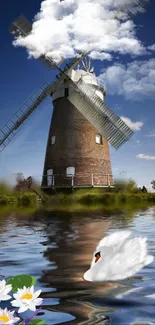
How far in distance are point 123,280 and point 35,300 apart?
2816 millimetres

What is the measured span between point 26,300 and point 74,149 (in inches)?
1015

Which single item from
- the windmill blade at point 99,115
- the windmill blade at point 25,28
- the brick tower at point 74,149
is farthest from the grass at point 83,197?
the windmill blade at point 25,28

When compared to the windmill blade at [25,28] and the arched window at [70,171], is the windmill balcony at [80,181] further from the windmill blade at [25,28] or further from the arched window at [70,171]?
the windmill blade at [25,28]

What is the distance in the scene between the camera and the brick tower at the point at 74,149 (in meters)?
27.0

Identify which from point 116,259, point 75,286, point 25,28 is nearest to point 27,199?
point 25,28

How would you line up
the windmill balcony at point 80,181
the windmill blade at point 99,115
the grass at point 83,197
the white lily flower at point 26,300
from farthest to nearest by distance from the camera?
the windmill balcony at point 80,181, the grass at point 83,197, the windmill blade at point 99,115, the white lily flower at point 26,300

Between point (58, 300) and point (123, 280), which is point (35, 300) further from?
point (123, 280)

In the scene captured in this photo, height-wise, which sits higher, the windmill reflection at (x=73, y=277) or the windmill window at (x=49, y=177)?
the windmill window at (x=49, y=177)

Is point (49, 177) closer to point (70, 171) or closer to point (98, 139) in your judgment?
point (70, 171)

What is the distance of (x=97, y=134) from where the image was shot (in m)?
28.2

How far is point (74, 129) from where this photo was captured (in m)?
27.7

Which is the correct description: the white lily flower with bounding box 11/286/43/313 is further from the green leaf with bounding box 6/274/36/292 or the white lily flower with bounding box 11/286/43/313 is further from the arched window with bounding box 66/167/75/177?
the arched window with bounding box 66/167/75/177

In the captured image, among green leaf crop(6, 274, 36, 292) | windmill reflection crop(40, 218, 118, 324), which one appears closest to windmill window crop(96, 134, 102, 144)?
windmill reflection crop(40, 218, 118, 324)

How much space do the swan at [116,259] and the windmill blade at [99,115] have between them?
20479 mm
